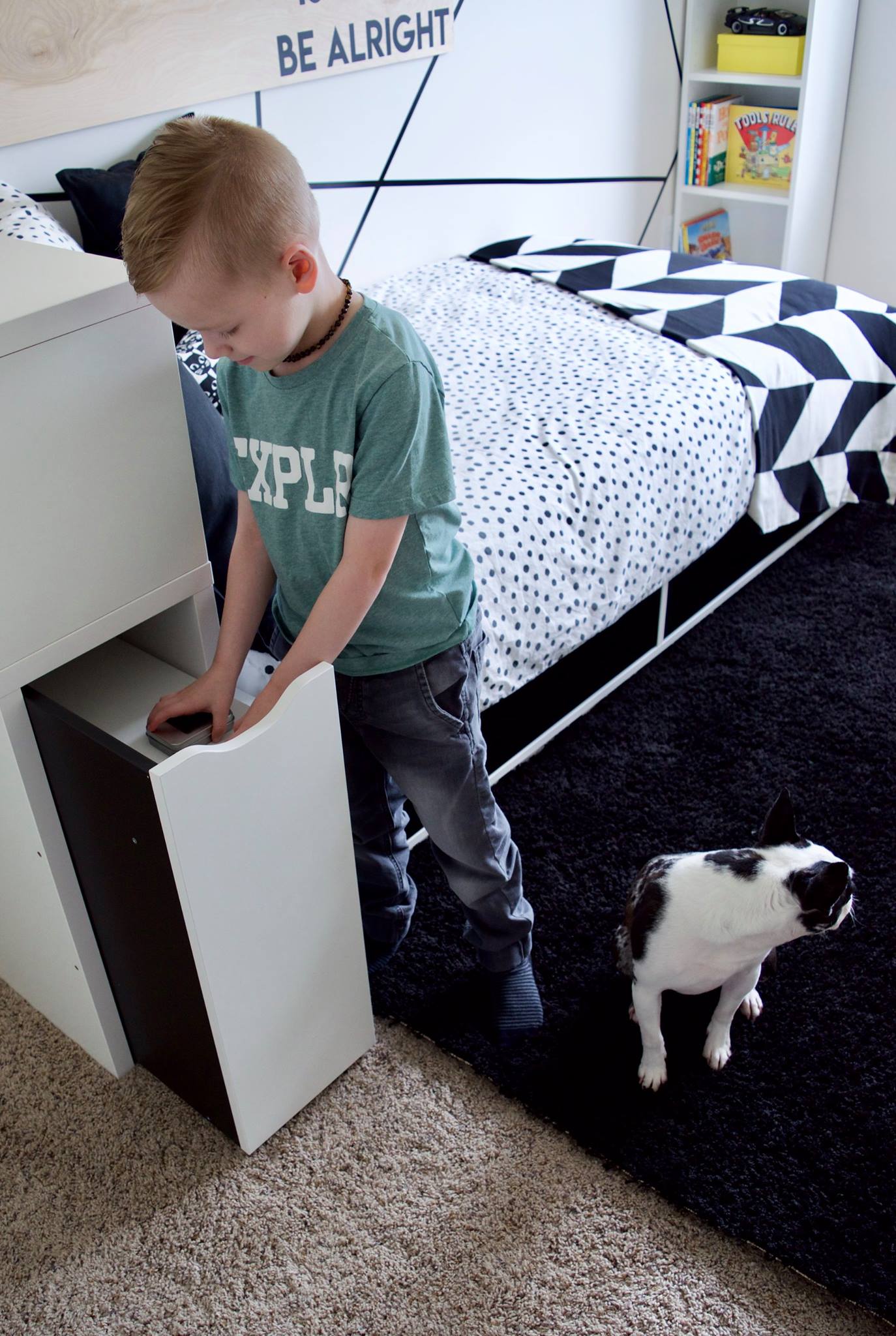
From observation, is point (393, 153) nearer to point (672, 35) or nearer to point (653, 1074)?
point (672, 35)

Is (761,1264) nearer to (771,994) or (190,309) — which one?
(771,994)

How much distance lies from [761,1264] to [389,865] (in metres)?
0.60

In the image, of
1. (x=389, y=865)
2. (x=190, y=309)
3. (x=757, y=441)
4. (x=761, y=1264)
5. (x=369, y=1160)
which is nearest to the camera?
(x=190, y=309)

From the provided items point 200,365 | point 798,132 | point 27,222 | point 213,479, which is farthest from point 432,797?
point 798,132

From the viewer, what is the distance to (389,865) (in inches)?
54.8

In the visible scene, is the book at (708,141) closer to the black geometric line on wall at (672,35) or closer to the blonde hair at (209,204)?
the black geometric line on wall at (672,35)

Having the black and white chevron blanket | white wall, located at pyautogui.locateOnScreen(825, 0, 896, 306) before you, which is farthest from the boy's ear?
white wall, located at pyautogui.locateOnScreen(825, 0, 896, 306)

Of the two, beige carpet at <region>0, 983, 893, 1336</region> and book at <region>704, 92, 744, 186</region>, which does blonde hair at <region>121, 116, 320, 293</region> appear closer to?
beige carpet at <region>0, 983, 893, 1336</region>

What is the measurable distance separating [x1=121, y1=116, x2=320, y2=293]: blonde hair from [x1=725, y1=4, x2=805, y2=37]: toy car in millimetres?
2536

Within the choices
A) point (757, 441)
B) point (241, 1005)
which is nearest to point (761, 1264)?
point (241, 1005)

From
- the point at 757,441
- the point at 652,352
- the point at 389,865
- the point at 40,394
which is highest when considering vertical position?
the point at 40,394

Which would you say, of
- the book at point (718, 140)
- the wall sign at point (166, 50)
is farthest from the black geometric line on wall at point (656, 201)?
the wall sign at point (166, 50)

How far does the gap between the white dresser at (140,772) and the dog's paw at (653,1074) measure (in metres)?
0.33

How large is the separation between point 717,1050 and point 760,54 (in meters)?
2.68
